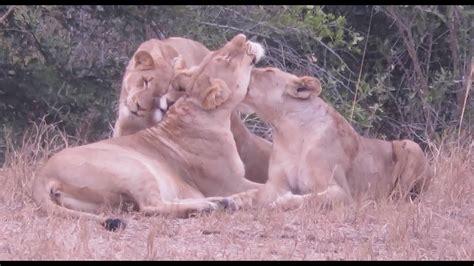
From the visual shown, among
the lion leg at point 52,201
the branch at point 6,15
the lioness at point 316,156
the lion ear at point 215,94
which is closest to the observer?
the lion leg at point 52,201

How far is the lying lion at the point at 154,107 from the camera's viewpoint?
7516mm

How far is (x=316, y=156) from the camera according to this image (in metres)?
6.99

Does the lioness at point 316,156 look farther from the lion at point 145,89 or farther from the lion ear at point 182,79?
the lion at point 145,89

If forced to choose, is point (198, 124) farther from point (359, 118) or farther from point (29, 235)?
point (359, 118)

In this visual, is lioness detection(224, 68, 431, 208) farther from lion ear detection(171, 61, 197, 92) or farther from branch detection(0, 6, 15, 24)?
branch detection(0, 6, 15, 24)

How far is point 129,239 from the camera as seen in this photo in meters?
5.83

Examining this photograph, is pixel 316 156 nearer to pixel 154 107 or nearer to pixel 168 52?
pixel 154 107

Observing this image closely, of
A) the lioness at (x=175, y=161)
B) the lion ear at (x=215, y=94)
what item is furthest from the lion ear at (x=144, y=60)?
the lion ear at (x=215, y=94)

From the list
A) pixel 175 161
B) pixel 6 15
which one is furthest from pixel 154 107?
pixel 6 15

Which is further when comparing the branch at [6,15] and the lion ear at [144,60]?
the branch at [6,15]

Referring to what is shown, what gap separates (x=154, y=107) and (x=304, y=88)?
944 millimetres

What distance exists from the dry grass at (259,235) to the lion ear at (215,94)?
847 millimetres

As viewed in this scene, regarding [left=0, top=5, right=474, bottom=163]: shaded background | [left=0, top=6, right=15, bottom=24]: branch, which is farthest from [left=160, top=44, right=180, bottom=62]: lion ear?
[left=0, top=6, right=15, bottom=24]: branch

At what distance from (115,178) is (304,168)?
111 centimetres
